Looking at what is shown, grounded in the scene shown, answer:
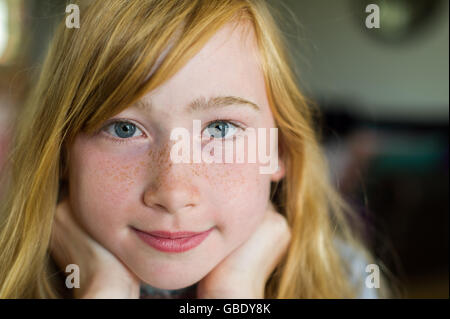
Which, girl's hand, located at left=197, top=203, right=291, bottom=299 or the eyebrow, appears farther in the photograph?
girl's hand, located at left=197, top=203, right=291, bottom=299

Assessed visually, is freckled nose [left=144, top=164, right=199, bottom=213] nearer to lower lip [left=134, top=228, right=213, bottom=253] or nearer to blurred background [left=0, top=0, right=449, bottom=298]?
lower lip [left=134, top=228, right=213, bottom=253]

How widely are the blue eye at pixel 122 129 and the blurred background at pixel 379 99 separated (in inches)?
6.5

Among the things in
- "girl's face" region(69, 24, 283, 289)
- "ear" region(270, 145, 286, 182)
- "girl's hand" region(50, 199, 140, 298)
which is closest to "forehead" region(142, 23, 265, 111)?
"girl's face" region(69, 24, 283, 289)

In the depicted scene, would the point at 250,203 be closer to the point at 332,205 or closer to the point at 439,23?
the point at 332,205

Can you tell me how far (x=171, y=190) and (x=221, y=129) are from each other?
10 cm

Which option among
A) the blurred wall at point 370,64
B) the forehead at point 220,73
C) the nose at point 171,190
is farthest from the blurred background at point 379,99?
the nose at point 171,190

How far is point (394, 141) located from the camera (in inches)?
35.7

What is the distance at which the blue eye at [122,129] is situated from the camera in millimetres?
502

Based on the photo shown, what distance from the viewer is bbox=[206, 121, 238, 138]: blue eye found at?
51 cm

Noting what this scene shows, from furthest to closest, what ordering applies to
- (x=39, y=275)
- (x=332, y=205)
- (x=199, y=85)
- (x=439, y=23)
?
(x=439, y=23) → (x=332, y=205) → (x=39, y=275) → (x=199, y=85)

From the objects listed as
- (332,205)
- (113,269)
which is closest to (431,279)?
(332,205)

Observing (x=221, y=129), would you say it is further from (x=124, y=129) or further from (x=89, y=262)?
(x=89, y=262)

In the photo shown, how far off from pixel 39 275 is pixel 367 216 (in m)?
0.59

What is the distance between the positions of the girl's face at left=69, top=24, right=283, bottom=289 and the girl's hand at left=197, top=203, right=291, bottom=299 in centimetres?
3
